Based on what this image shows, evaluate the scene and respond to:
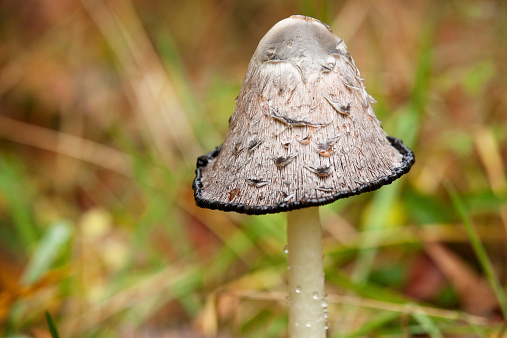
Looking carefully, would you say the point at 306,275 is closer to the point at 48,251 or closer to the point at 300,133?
the point at 300,133

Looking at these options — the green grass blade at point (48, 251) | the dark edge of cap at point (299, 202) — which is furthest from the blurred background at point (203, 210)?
the dark edge of cap at point (299, 202)

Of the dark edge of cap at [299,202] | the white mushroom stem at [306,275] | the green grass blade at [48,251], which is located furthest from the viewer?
the green grass blade at [48,251]

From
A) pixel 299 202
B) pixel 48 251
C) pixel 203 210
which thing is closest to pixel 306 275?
pixel 299 202

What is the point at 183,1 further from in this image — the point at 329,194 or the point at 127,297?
the point at 329,194

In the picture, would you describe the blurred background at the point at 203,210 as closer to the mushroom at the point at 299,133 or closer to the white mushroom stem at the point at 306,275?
the white mushroom stem at the point at 306,275

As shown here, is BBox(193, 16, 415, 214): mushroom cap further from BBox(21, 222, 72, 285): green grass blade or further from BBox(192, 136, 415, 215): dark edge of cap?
BBox(21, 222, 72, 285): green grass blade

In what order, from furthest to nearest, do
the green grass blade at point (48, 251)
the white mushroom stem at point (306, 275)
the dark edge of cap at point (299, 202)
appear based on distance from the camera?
the green grass blade at point (48, 251), the white mushroom stem at point (306, 275), the dark edge of cap at point (299, 202)

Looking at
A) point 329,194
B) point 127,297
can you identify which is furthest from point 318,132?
point 127,297
